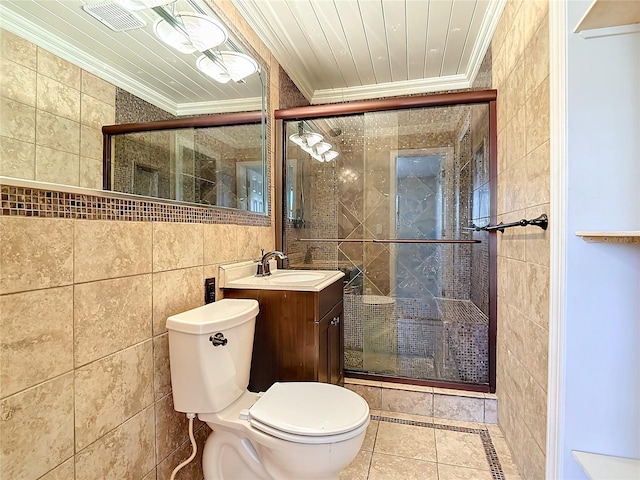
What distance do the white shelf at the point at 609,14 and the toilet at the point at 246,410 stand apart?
142cm

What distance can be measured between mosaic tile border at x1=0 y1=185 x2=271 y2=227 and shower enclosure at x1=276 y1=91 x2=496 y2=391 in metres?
1.02

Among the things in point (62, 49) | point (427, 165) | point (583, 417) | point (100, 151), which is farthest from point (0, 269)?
point (427, 165)

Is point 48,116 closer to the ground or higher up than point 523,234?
higher up

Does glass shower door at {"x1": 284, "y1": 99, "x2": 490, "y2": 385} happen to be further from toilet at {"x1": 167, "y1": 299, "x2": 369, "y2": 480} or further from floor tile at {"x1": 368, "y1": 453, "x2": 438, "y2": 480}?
toilet at {"x1": 167, "y1": 299, "x2": 369, "y2": 480}

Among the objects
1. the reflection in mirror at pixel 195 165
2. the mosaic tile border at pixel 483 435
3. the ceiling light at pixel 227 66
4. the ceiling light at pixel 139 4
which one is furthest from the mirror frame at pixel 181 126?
the mosaic tile border at pixel 483 435

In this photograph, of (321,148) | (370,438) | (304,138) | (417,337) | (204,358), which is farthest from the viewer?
(321,148)

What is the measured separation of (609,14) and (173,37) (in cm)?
153

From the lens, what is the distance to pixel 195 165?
1.51 m

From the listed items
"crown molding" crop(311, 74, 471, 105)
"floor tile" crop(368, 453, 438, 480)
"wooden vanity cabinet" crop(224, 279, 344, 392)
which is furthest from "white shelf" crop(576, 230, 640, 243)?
"crown molding" crop(311, 74, 471, 105)

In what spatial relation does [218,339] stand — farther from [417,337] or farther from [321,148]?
[321,148]

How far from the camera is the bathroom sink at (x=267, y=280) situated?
1537 millimetres

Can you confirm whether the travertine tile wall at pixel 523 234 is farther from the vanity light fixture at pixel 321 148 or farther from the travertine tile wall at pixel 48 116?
the travertine tile wall at pixel 48 116

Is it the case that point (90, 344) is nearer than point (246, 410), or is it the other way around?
point (90, 344)

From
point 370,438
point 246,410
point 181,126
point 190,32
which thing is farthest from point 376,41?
point 370,438
